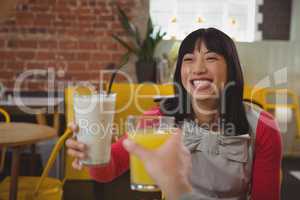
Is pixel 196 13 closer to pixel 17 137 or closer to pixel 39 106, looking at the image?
pixel 39 106

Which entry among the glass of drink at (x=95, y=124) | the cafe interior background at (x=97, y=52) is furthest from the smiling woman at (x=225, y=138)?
the cafe interior background at (x=97, y=52)

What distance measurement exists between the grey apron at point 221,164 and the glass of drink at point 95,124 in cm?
36

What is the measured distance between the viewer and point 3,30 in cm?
368

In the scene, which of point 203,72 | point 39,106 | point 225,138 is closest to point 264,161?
point 225,138

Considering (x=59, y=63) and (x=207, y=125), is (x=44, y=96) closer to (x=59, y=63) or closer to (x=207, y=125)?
(x=59, y=63)

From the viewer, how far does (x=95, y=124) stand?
82cm

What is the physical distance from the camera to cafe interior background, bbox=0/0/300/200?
11.0 feet

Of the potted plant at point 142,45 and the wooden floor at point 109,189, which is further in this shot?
the potted plant at point 142,45

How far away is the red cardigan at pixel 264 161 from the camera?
3.70ft

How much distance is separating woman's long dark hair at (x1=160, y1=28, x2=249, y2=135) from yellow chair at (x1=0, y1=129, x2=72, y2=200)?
107cm

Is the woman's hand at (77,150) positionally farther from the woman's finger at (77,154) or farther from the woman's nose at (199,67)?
the woman's nose at (199,67)

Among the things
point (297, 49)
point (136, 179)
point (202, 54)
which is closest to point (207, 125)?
point (202, 54)

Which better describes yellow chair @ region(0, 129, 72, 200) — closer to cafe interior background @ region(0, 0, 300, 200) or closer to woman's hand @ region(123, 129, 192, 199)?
cafe interior background @ region(0, 0, 300, 200)

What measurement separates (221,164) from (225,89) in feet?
0.71
